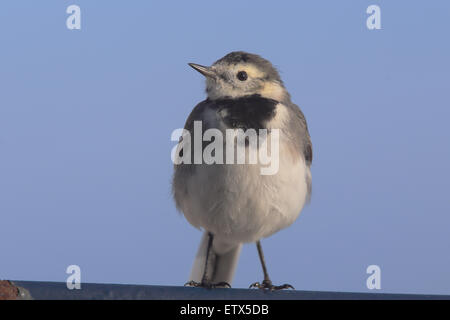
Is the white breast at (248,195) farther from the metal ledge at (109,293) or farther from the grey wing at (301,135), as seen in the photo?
the metal ledge at (109,293)

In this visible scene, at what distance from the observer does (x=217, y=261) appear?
4.57m

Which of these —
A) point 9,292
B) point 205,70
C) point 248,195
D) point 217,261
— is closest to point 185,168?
point 248,195

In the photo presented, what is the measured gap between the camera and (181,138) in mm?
4180

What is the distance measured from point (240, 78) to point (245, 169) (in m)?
0.69

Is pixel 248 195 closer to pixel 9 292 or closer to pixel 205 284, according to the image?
pixel 205 284

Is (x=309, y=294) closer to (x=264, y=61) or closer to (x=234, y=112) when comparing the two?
(x=234, y=112)

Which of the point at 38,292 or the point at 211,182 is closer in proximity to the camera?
the point at 38,292

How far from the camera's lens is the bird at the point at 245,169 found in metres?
3.76

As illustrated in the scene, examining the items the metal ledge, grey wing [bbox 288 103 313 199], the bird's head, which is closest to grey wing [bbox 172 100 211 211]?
the bird's head

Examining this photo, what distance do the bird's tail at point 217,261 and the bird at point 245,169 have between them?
4.0 inches

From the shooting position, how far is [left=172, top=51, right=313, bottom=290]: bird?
376 centimetres

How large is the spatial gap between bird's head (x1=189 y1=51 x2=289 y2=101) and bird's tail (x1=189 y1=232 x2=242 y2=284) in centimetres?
110
